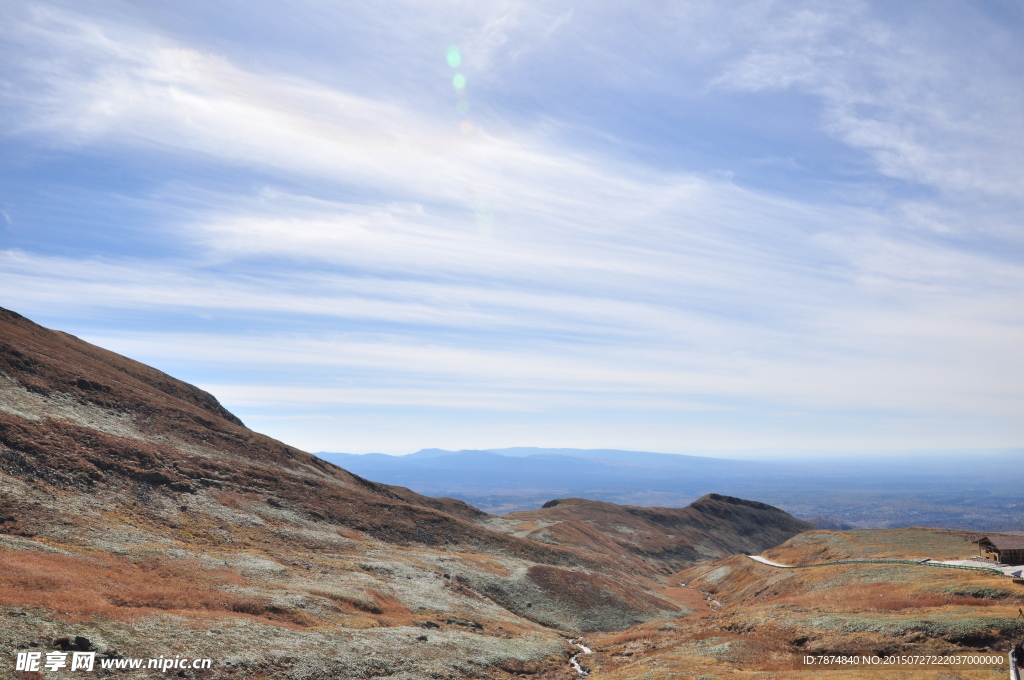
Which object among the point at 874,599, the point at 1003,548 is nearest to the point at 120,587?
the point at 874,599

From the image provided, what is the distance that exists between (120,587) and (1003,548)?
83.7m

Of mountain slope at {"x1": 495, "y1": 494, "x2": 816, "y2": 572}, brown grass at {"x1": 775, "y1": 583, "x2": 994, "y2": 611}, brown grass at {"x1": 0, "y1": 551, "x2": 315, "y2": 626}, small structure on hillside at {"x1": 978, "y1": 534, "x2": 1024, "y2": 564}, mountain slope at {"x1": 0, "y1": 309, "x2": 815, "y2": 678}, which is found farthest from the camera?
mountain slope at {"x1": 495, "y1": 494, "x2": 816, "y2": 572}

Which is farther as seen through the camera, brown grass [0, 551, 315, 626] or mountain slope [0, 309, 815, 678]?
mountain slope [0, 309, 815, 678]

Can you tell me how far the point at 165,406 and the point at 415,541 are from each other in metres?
47.6

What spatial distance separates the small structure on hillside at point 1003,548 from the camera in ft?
194

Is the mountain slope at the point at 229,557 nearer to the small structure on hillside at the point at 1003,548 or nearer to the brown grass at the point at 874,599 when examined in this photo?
the brown grass at the point at 874,599

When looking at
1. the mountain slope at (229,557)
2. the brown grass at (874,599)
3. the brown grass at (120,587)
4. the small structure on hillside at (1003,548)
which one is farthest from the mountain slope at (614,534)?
the brown grass at (120,587)

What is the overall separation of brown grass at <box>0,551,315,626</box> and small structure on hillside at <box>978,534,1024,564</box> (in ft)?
232

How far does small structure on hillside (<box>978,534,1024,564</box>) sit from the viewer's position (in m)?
59.2

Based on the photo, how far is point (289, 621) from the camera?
45.1 metres

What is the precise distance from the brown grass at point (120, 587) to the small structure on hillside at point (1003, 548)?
70809 mm

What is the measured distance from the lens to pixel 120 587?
1572 inches

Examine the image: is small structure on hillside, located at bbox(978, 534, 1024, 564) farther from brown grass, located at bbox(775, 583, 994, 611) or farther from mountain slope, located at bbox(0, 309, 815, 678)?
mountain slope, located at bbox(0, 309, 815, 678)

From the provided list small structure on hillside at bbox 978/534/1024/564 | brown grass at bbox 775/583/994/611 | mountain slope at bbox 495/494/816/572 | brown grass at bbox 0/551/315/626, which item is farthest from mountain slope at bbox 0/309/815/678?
small structure on hillside at bbox 978/534/1024/564
